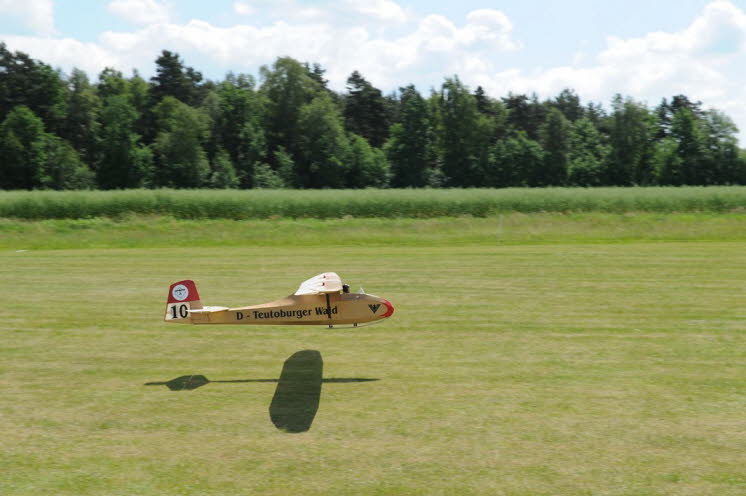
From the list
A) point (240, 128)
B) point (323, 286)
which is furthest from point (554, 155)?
point (323, 286)

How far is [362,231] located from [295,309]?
82.3 feet

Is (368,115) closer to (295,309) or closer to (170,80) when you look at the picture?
(170,80)

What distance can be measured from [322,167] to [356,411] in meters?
85.5

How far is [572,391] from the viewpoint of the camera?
11742 millimetres

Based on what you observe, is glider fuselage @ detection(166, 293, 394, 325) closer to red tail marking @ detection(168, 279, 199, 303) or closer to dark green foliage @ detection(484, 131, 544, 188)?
red tail marking @ detection(168, 279, 199, 303)

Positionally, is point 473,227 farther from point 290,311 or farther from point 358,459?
point 358,459

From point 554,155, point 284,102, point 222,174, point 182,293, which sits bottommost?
point 182,293

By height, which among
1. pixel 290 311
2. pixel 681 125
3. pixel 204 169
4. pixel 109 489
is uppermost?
pixel 681 125

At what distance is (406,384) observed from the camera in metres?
12.2

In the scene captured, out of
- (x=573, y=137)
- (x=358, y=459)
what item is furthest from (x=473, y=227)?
(x=573, y=137)

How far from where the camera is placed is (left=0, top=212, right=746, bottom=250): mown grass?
3416 centimetres

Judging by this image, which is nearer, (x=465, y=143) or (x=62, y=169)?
(x=62, y=169)

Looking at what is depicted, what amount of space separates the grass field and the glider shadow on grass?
0.63ft

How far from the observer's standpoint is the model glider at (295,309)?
40.9 ft
